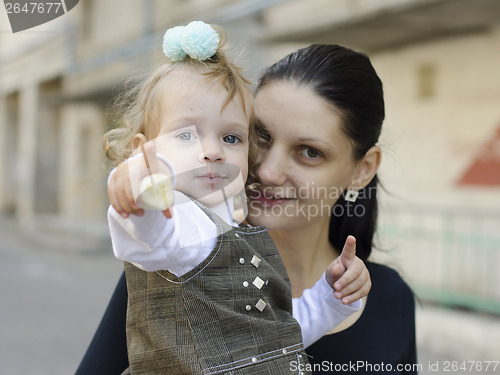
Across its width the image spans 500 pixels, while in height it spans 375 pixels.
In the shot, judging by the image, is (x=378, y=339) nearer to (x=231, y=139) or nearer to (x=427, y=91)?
(x=231, y=139)

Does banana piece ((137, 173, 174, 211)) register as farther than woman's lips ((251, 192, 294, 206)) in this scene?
No

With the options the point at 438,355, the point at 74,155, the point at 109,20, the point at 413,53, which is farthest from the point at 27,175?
the point at 438,355

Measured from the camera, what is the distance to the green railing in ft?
16.2

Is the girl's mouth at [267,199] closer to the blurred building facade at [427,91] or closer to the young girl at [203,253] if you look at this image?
the young girl at [203,253]

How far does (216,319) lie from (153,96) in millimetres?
480

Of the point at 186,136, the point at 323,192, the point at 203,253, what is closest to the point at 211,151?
the point at 186,136

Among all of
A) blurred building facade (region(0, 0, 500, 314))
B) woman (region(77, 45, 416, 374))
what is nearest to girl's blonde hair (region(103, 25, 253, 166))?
woman (region(77, 45, 416, 374))

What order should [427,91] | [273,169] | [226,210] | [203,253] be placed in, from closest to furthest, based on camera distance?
1. [203,253]
2. [226,210]
3. [273,169]
4. [427,91]

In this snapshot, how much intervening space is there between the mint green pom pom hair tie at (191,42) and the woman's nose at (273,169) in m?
0.27

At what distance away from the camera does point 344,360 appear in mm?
1550

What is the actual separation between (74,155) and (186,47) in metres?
14.0

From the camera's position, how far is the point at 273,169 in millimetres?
1364

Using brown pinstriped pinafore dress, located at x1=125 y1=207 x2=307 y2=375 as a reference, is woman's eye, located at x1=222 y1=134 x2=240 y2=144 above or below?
above

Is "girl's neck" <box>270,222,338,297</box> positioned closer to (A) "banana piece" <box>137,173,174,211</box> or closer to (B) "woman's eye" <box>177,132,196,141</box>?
(B) "woman's eye" <box>177,132,196,141</box>
